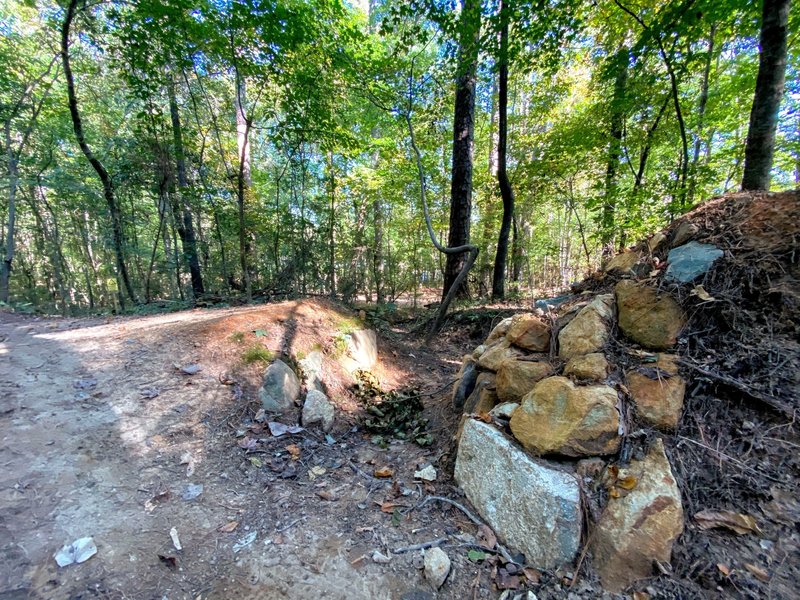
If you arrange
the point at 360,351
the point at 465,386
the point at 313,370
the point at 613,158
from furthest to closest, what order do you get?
the point at 613,158 < the point at 360,351 < the point at 313,370 < the point at 465,386

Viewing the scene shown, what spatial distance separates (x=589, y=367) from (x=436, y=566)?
163cm

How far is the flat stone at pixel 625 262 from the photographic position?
306cm

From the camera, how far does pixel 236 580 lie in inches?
71.3

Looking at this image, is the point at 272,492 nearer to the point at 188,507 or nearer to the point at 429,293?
the point at 188,507

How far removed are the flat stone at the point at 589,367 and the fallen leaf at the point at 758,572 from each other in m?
1.05

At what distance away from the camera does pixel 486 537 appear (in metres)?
2.11

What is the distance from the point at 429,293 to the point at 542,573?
40.3 ft

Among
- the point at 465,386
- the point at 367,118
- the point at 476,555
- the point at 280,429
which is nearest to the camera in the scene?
the point at 476,555

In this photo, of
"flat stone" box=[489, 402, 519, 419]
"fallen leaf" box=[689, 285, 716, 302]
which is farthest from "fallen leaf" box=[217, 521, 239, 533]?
"fallen leaf" box=[689, 285, 716, 302]

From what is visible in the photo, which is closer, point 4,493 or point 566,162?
point 4,493

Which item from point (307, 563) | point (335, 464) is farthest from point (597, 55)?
point (307, 563)

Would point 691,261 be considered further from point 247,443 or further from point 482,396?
point 247,443

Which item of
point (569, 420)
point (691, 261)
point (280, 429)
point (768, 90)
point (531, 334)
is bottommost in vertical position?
point (280, 429)

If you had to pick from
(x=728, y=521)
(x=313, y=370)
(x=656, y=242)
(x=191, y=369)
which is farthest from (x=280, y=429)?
(x=656, y=242)
